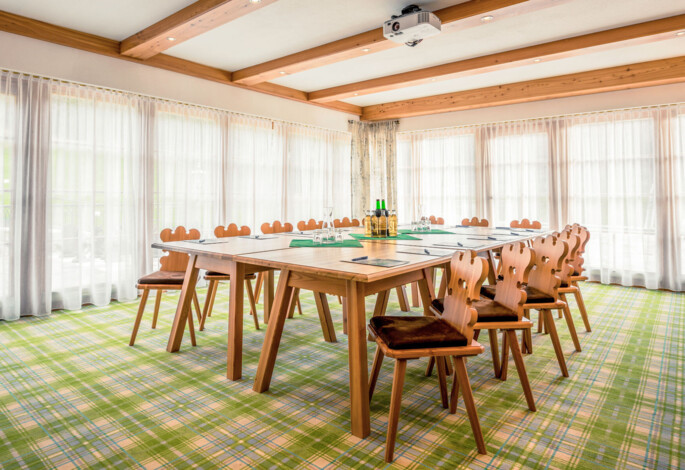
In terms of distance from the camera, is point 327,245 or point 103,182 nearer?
point 327,245

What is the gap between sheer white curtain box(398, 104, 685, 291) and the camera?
543 centimetres

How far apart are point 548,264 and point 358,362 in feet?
5.05

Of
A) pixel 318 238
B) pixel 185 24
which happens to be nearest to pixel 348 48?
pixel 185 24

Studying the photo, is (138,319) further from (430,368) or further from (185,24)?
(185,24)

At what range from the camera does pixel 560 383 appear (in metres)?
2.64

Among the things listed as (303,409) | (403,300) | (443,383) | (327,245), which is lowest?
(303,409)

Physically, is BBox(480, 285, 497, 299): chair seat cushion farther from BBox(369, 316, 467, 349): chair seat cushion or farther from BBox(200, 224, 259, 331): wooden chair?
BBox(200, 224, 259, 331): wooden chair

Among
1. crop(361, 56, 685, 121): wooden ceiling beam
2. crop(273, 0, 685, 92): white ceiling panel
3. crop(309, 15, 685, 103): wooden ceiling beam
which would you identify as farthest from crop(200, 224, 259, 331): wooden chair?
crop(361, 56, 685, 121): wooden ceiling beam

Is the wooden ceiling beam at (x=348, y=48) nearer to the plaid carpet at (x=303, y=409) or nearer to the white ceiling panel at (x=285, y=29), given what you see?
the white ceiling panel at (x=285, y=29)

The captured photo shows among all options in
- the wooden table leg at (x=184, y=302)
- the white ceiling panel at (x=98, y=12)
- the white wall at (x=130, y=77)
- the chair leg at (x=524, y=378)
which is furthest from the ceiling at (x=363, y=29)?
the chair leg at (x=524, y=378)

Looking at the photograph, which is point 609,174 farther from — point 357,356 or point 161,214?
point 161,214

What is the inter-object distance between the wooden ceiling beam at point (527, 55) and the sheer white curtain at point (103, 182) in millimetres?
1624

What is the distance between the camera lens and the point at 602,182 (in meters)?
5.91

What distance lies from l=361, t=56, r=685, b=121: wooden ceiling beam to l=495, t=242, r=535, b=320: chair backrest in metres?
4.47
